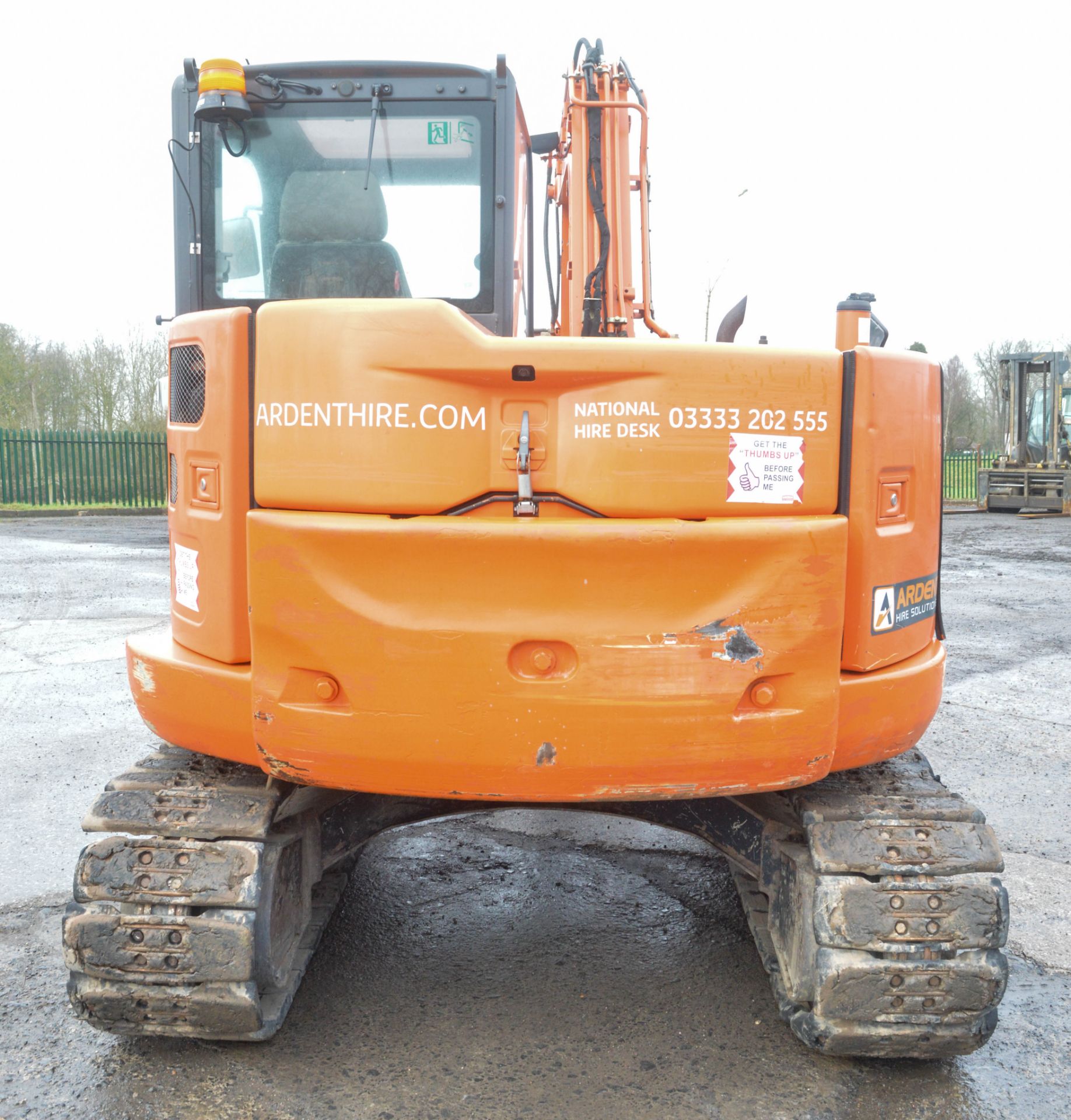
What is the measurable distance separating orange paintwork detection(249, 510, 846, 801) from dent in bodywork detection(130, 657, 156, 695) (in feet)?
1.57

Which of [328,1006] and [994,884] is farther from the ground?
[994,884]

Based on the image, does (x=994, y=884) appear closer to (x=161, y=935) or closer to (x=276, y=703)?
(x=276, y=703)

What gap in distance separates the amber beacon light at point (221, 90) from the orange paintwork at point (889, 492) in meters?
2.27

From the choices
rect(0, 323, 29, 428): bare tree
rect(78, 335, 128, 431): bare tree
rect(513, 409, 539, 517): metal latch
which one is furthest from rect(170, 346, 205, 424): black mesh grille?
rect(0, 323, 29, 428): bare tree

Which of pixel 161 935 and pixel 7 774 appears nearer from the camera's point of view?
pixel 161 935

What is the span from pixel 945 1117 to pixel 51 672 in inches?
246

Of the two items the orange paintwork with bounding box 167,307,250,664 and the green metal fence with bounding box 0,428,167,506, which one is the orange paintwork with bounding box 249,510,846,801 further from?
the green metal fence with bounding box 0,428,167,506

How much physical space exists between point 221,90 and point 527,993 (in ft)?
9.86

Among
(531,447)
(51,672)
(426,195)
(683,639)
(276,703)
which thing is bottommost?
(51,672)

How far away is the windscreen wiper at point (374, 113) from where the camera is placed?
151 inches

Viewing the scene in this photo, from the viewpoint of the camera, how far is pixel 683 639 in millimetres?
2492

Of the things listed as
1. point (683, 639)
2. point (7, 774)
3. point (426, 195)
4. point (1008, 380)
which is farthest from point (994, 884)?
point (1008, 380)

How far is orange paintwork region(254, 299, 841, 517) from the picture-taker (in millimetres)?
2502

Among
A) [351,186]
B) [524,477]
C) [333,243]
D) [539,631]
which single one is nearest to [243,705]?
[539,631]
